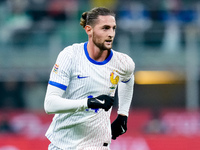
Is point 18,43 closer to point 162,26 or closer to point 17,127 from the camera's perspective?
point 17,127

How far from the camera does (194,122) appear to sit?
45.2 feet

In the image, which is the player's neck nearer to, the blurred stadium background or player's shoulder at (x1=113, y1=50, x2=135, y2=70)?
player's shoulder at (x1=113, y1=50, x2=135, y2=70)

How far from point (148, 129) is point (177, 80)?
380cm

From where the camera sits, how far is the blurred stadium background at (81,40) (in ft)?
44.4

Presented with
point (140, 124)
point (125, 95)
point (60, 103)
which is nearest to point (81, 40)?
point (140, 124)

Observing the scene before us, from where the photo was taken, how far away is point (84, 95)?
18.4 ft

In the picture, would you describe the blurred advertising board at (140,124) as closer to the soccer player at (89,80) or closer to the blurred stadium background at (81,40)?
the blurred stadium background at (81,40)

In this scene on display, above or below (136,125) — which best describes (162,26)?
above

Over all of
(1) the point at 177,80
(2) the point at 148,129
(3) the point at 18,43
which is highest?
(3) the point at 18,43

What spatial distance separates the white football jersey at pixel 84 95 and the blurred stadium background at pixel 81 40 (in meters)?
7.42

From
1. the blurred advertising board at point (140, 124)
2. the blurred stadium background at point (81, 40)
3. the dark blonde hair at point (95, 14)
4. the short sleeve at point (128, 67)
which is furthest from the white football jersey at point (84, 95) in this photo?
the blurred stadium background at point (81, 40)

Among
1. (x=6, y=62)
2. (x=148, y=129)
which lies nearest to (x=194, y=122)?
(x=148, y=129)

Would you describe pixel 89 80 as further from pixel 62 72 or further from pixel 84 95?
pixel 62 72

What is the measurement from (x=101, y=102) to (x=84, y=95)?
0.47 metres
